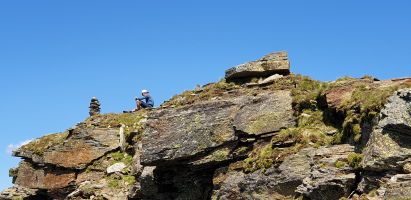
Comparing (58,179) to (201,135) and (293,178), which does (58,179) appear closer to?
(201,135)

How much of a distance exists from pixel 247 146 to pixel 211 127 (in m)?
2.66

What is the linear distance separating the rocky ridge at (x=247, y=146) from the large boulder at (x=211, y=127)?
0.07 m

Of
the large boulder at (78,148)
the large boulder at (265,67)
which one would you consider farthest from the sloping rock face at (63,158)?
the large boulder at (265,67)

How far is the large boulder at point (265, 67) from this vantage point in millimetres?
32156

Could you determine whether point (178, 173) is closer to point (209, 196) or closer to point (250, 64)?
point (209, 196)

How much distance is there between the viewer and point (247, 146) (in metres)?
26.3

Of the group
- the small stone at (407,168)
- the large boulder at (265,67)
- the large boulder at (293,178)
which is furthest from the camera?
the large boulder at (265,67)

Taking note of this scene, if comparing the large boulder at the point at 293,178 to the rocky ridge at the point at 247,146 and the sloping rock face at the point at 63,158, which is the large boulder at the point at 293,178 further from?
the sloping rock face at the point at 63,158

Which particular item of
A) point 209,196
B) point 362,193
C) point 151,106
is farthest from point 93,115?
point 362,193

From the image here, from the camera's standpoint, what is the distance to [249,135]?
26438 millimetres

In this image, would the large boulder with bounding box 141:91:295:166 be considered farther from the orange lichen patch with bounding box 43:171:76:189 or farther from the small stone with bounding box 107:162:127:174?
the orange lichen patch with bounding box 43:171:76:189

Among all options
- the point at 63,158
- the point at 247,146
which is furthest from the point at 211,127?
the point at 63,158

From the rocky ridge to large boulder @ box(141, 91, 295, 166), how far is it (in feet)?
0.21

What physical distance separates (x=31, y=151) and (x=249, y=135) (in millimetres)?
22730
